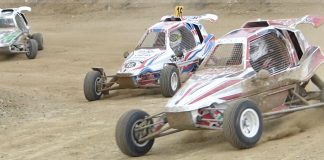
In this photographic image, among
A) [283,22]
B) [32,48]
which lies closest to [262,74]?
[283,22]

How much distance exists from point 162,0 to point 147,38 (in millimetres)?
19722

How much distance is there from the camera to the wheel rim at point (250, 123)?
7.98 meters

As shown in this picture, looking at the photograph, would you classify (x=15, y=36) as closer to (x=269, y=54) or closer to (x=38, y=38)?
(x=38, y=38)

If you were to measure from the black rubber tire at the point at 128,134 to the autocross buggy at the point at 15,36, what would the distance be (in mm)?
13171

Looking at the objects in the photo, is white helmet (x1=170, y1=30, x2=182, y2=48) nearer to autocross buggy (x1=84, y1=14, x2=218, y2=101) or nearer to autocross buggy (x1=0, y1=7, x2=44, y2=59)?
autocross buggy (x1=84, y1=14, x2=218, y2=101)

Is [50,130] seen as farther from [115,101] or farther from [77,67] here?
[77,67]

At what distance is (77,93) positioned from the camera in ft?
49.2

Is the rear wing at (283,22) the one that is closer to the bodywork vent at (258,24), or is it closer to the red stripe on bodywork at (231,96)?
the bodywork vent at (258,24)

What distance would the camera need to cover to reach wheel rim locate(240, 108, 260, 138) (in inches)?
314

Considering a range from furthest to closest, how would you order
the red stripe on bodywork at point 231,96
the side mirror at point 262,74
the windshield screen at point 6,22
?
1. the windshield screen at point 6,22
2. the side mirror at point 262,74
3. the red stripe on bodywork at point 231,96

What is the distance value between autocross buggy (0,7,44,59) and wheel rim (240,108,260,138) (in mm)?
14205

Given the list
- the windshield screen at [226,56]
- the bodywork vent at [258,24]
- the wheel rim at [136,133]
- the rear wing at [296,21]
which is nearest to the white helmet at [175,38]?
the rear wing at [296,21]

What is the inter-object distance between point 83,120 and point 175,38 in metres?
3.65

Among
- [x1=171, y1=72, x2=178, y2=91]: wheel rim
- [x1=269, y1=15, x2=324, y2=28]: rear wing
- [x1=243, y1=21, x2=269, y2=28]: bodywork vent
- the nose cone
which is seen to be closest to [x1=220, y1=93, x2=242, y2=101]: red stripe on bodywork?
[x1=243, y1=21, x2=269, y2=28]: bodywork vent
